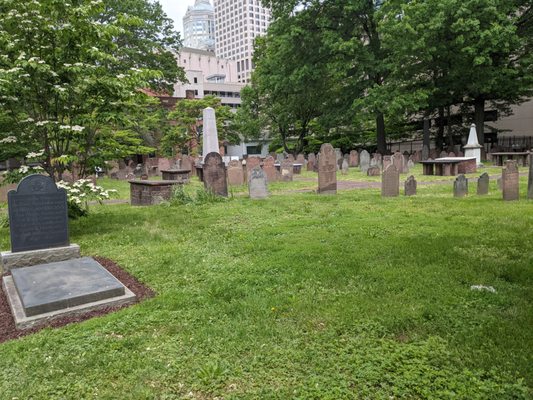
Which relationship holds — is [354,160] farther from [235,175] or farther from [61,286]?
[61,286]

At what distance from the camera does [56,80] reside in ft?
25.8

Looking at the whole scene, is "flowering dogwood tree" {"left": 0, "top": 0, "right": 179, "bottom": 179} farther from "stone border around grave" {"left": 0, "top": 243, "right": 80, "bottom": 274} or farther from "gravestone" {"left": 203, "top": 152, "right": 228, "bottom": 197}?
"gravestone" {"left": 203, "top": 152, "right": 228, "bottom": 197}

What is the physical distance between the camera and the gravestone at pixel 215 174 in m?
13.2

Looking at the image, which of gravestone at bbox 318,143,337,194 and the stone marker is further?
the stone marker

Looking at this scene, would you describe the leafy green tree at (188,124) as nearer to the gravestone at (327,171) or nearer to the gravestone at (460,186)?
the gravestone at (327,171)

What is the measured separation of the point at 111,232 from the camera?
28.9ft

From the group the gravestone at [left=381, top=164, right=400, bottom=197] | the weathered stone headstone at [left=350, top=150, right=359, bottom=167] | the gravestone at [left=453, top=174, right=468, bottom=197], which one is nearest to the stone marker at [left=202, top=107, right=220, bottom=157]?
the gravestone at [left=381, top=164, right=400, bottom=197]

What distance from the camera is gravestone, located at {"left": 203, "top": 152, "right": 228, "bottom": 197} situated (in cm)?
1321

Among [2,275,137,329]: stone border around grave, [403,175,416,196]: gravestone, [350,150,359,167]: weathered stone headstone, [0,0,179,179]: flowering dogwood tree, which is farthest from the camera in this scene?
[350,150,359,167]: weathered stone headstone

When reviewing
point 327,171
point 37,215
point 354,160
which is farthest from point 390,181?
point 354,160

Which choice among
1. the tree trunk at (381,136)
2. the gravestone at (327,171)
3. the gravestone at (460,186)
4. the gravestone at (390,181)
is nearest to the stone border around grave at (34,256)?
the gravestone at (327,171)

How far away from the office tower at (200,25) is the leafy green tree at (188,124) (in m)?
130

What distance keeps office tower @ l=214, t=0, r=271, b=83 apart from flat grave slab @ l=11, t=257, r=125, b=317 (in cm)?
13884

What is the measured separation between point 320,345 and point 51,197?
5018 millimetres
